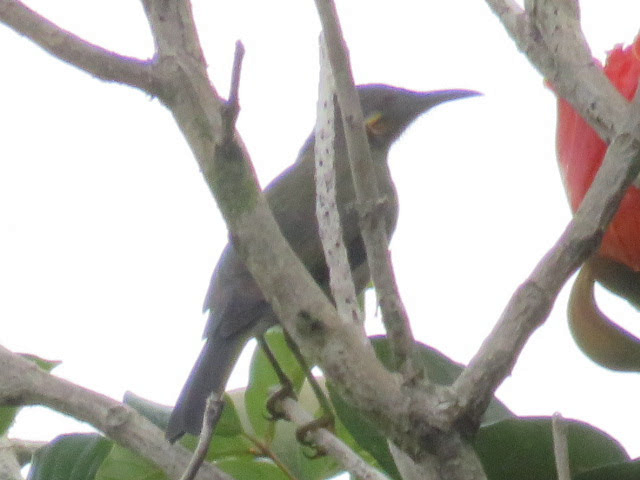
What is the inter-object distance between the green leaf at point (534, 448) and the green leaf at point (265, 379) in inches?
23.5

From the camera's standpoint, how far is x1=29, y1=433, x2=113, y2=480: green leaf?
185 cm

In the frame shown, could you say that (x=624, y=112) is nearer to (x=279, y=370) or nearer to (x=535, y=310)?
(x=535, y=310)

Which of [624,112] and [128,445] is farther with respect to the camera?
[128,445]

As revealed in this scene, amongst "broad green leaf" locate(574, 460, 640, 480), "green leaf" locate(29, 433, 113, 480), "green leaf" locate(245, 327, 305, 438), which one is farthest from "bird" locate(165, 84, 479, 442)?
"broad green leaf" locate(574, 460, 640, 480)

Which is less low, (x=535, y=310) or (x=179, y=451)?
(x=535, y=310)

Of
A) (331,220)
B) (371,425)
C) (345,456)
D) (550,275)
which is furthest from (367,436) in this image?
(550,275)

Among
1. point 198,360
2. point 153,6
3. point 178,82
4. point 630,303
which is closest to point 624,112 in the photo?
point 630,303

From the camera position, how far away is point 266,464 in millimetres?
1833

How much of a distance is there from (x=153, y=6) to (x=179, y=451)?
687mm

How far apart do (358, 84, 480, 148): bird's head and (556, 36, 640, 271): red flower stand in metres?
2.85

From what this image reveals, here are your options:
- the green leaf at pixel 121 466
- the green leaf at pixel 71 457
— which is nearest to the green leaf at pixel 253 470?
the green leaf at pixel 121 466

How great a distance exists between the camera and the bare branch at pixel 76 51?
54.7 inches

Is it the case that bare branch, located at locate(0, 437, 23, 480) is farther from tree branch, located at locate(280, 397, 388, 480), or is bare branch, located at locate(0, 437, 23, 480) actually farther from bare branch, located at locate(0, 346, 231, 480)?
tree branch, located at locate(280, 397, 388, 480)

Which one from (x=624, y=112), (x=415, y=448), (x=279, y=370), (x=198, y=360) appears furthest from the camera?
(x=198, y=360)
